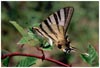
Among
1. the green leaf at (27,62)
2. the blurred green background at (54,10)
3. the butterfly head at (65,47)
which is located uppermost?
the butterfly head at (65,47)

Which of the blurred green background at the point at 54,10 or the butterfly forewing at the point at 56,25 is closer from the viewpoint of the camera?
the butterfly forewing at the point at 56,25

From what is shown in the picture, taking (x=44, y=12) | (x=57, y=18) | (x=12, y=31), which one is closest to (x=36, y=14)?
(x=44, y=12)

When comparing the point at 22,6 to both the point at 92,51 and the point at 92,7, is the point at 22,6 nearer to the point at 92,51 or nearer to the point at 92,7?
the point at 92,7

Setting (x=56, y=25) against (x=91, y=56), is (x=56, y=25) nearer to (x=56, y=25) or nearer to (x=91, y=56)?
(x=56, y=25)

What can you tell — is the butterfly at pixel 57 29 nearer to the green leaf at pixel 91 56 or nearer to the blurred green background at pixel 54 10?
the green leaf at pixel 91 56

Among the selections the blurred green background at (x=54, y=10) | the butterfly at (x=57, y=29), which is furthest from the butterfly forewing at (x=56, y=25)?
the blurred green background at (x=54, y=10)

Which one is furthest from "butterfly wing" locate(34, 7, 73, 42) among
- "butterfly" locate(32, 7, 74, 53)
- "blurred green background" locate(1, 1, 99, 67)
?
"blurred green background" locate(1, 1, 99, 67)

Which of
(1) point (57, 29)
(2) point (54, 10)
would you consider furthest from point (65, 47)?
(2) point (54, 10)

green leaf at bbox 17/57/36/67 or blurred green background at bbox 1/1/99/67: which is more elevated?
green leaf at bbox 17/57/36/67

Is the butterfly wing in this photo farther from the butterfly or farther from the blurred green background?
the blurred green background
